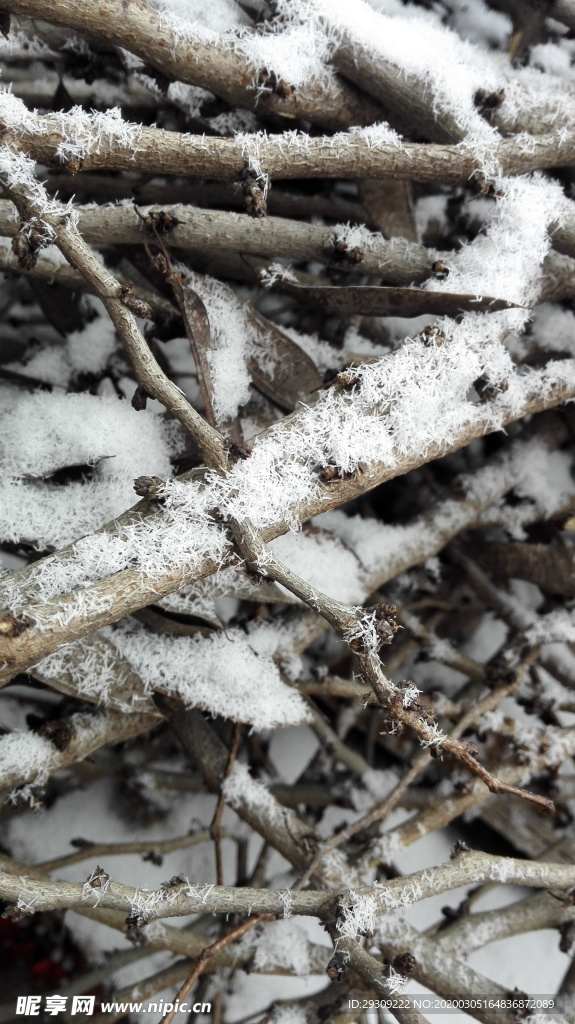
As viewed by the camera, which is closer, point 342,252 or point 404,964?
point 404,964

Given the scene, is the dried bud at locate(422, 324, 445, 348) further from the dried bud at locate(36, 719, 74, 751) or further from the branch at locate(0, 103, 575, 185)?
the dried bud at locate(36, 719, 74, 751)

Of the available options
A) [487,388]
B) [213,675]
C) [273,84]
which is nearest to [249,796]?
[213,675]

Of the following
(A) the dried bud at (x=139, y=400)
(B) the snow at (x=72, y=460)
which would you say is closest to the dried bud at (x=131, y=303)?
(A) the dried bud at (x=139, y=400)

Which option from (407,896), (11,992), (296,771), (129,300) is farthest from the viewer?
(296,771)

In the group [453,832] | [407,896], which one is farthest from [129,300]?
[453,832]

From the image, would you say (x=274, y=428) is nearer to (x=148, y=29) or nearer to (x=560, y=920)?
(x=148, y=29)

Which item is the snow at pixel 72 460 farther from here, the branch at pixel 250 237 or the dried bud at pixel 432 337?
the dried bud at pixel 432 337

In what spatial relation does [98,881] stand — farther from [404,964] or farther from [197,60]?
[197,60]

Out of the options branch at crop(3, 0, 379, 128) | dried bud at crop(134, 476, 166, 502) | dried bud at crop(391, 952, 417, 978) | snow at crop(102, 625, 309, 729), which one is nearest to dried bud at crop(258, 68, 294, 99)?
branch at crop(3, 0, 379, 128)
